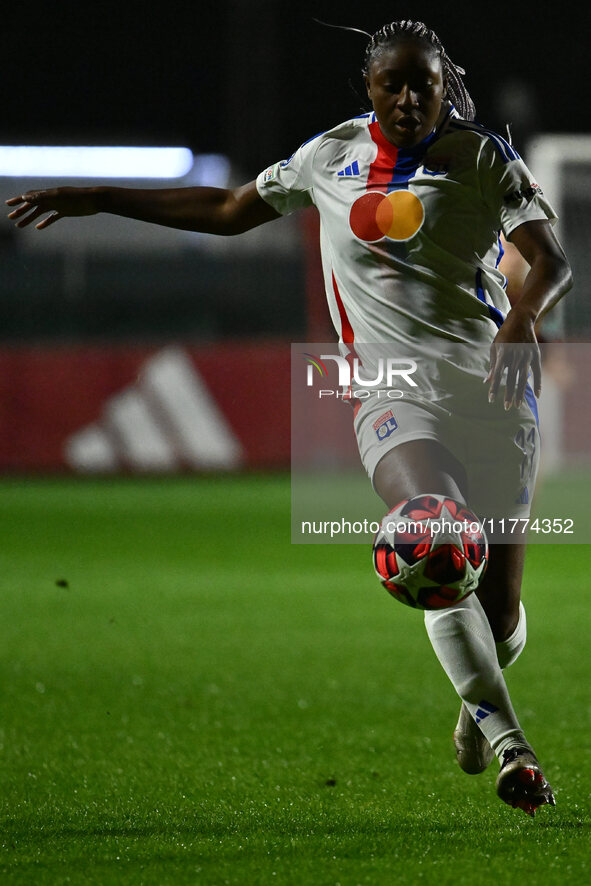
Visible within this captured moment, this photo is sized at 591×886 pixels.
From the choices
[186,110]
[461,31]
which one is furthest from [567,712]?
[186,110]

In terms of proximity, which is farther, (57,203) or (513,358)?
(57,203)

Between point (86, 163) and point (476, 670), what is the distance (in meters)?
20.9

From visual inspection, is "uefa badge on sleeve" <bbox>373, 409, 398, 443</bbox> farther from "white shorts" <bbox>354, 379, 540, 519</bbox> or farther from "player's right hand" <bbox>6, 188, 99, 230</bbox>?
"player's right hand" <bbox>6, 188, 99, 230</bbox>

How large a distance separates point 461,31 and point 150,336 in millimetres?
9537

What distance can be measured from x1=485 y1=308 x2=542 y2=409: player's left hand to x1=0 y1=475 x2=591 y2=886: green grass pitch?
1.10 meters

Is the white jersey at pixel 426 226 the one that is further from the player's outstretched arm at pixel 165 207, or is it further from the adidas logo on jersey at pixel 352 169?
the player's outstretched arm at pixel 165 207

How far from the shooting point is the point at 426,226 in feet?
Answer: 11.4

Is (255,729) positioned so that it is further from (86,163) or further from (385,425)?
(86,163)

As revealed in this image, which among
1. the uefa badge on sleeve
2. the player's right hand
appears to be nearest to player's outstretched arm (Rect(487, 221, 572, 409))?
the uefa badge on sleeve

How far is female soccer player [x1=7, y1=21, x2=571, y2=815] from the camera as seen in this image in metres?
3.28

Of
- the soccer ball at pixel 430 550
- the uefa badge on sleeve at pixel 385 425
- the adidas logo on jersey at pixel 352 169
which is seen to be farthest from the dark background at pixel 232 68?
the soccer ball at pixel 430 550

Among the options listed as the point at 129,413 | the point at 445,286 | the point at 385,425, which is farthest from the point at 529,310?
the point at 129,413

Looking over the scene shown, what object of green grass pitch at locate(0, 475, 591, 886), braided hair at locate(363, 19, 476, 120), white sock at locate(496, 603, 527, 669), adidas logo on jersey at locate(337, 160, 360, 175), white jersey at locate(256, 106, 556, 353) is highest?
braided hair at locate(363, 19, 476, 120)

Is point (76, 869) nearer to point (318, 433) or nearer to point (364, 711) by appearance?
point (364, 711)
